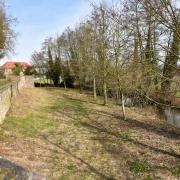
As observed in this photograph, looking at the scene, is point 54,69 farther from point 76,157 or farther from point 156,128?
point 76,157

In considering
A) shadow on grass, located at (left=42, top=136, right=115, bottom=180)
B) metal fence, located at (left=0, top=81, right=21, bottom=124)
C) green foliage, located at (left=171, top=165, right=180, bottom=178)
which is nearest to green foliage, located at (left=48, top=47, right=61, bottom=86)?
metal fence, located at (left=0, top=81, right=21, bottom=124)

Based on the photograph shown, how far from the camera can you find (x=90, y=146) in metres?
9.98

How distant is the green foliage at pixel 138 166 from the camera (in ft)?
26.0

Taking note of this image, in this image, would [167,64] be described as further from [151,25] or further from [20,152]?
[20,152]

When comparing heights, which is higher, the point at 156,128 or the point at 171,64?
the point at 171,64

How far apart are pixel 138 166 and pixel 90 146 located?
240 cm

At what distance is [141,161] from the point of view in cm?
859

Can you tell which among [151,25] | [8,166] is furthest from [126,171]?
[8,166]

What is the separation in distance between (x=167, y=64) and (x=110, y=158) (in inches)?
145

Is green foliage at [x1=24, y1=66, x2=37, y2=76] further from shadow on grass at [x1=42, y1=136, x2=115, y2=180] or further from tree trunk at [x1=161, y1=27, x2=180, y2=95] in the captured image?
tree trunk at [x1=161, y1=27, x2=180, y2=95]

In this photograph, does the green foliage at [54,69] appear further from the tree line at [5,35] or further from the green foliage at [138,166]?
the green foliage at [138,166]

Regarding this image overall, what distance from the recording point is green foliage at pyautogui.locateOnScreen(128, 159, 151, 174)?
7.91 m

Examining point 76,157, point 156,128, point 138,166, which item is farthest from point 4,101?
point 138,166

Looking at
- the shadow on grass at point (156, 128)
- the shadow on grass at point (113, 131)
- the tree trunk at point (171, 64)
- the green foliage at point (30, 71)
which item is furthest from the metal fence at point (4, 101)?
the green foliage at point (30, 71)
